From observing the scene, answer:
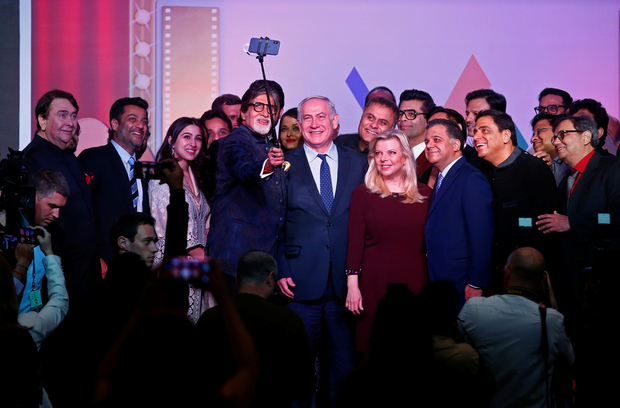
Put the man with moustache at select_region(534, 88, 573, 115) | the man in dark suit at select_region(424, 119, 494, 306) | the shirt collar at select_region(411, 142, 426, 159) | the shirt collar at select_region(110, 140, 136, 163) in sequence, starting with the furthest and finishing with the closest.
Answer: the man with moustache at select_region(534, 88, 573, 115), the shirt collar at select_region(411, 142, 426, 159), the shirt collar at select_region(110, 140, 136, 163), the man in dark suit at select_region(424, 119, 494, 306)

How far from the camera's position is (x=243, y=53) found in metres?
5.44

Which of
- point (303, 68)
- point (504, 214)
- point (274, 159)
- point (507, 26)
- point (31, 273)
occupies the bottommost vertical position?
point (31, 273)

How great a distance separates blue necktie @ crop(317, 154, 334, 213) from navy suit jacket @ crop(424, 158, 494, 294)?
1.76ft

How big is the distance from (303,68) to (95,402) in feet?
13.9

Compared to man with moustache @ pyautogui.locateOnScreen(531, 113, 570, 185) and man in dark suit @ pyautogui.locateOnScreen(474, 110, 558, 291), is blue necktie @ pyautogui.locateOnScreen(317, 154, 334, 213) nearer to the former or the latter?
man in dark suit @ pyautogui.locateOnScreen(474, 110, 558, 291)

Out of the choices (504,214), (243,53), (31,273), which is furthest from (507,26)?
(31,273)

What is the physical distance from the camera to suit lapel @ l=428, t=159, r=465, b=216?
3.31 m

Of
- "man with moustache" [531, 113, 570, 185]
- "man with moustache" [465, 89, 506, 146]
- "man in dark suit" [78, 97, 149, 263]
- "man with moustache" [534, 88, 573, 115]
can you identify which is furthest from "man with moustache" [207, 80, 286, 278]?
"man with moustache" [534, 88, 573, 115]

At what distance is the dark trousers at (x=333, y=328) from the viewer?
332cm

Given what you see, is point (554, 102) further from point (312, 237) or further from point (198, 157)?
point (198, 157)

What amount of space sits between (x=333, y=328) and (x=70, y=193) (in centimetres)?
171

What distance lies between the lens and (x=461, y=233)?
10.8ft

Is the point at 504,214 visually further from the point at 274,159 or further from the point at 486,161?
the point at 274,159

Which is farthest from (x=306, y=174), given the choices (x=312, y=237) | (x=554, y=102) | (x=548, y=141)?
(x=554, y=102)
